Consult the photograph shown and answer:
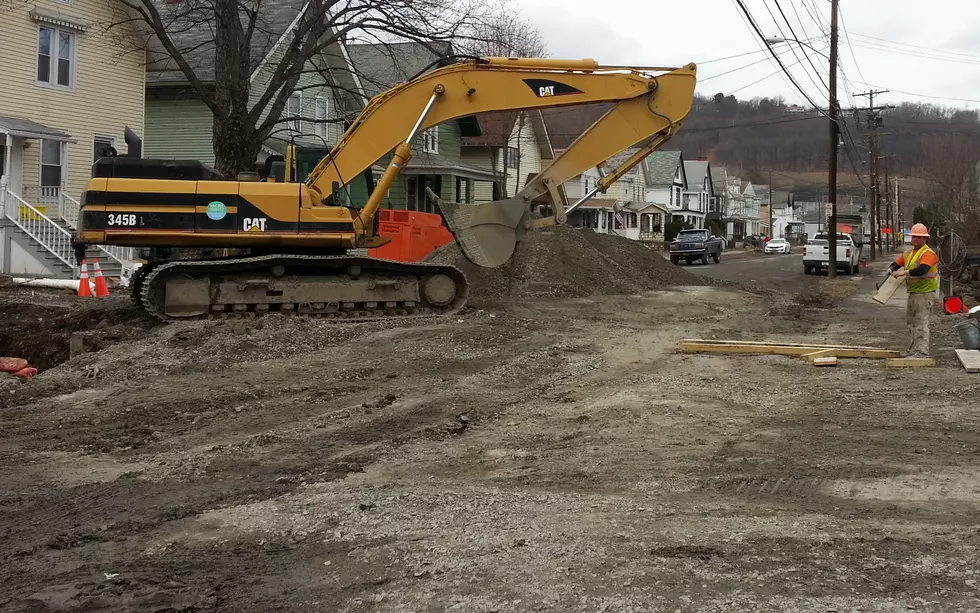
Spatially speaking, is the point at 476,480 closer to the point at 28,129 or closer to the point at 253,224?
the point at 253,224

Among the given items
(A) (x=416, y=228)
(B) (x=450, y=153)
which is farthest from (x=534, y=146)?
(A) (x=416, y=228)

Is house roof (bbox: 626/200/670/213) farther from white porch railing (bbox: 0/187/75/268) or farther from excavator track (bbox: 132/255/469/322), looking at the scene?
excavator track (bbox: 132/255/469/322)

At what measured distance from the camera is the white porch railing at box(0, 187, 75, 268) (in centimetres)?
2105

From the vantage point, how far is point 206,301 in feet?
42.8

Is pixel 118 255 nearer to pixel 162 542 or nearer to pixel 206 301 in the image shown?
pixel 206 301

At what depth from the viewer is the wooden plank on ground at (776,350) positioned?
11.1m

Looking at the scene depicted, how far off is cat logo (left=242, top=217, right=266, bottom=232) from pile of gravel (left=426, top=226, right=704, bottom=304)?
474cm

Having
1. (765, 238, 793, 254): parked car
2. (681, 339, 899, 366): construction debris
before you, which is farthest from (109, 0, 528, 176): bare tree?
(765, 238, 793, 254): parked car

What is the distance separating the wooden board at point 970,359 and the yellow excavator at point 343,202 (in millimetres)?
5221

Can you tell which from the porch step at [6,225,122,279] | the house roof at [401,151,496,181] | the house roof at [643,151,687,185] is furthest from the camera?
the house roof at [643,151,687,185]

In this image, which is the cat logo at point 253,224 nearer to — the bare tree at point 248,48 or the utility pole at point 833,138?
the bare tree at point 248,48

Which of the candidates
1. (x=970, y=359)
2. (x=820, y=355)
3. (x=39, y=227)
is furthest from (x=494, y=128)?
(x=970, y=359)

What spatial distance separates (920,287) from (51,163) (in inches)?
902

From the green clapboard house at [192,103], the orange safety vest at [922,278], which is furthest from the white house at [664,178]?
the orange safety vest at [922,278]
